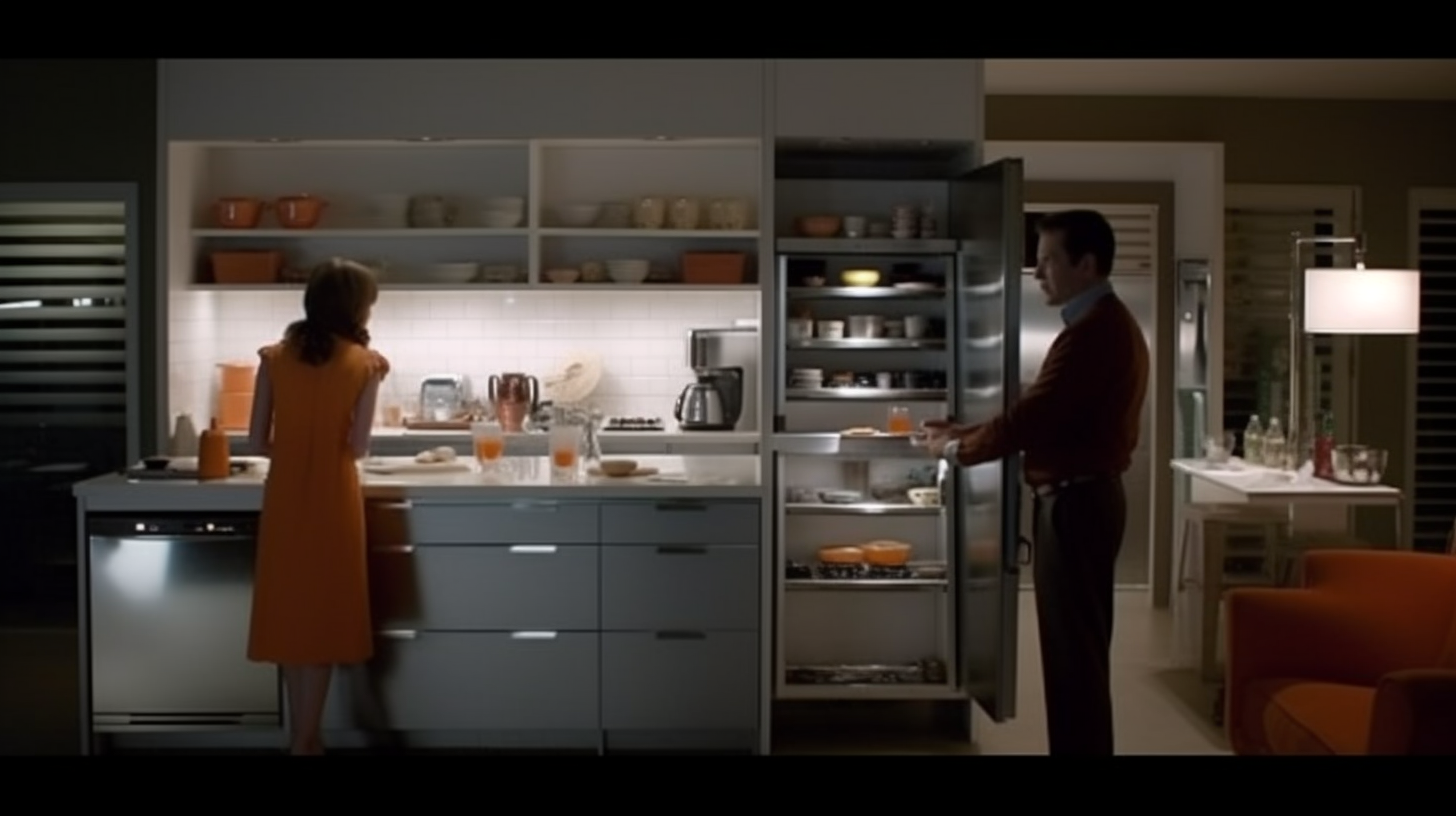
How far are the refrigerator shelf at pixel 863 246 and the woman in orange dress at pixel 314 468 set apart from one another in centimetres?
164

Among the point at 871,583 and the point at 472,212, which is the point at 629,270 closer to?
the point at 472,212

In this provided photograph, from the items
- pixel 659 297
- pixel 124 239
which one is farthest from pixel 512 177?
pixel 124 239

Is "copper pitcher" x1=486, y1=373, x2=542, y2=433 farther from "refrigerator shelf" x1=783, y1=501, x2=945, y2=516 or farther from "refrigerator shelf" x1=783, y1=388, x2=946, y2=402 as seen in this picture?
"refrigerator shelf" x1=783, y1=501, x2=945, y2=516

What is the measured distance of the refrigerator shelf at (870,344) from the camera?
594 centimetres

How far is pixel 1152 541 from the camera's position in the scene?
8.60 meters

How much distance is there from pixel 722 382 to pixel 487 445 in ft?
4.35

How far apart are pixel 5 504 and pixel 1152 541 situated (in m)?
5.67

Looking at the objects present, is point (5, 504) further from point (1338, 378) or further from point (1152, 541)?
point (1338, 378)

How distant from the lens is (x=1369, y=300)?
654cm

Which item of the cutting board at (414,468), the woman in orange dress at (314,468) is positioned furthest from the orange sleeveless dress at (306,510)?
the cutting board at (414,468)

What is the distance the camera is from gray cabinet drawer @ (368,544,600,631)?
5.08 m

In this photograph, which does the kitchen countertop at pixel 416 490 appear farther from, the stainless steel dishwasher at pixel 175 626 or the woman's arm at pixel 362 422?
the woman's arm at pixel 362 422

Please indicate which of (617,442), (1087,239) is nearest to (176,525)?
(617,442)

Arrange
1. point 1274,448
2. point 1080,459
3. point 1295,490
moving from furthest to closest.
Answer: point 1274,448 < point 1295,490 < point 1080,459
